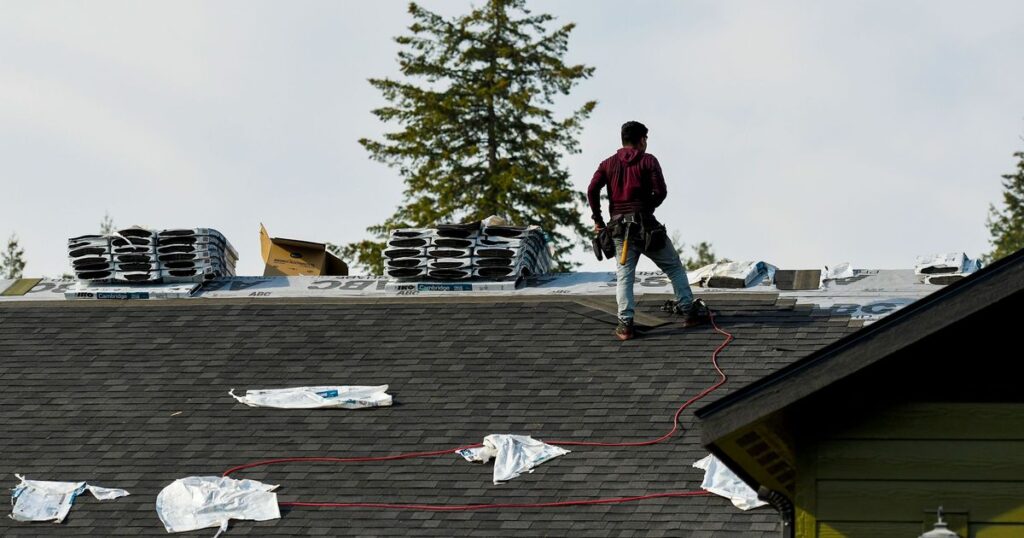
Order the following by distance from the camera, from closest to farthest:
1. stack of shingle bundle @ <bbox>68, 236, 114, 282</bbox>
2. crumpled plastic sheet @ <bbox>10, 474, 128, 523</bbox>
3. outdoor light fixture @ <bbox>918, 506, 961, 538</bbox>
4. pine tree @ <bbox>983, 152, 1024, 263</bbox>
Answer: outdoor light fixture @ <bbox>918, 506, 961, 538</bbox> → crumpled plastic sheet @ <bbox>10, 474, 128, 523</bbox> → stack of shingle bundle @ <bbox>68, 236, 114, 282</bbox> → pine tree @ <bbox>983, 152, 1024, 263</bbox>

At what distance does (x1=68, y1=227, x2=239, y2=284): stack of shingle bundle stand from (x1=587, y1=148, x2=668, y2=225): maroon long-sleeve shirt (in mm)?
4943

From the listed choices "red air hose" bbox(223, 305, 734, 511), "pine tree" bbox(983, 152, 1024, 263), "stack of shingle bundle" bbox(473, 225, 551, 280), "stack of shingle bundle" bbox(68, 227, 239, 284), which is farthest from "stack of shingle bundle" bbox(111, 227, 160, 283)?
"pine tree" bbox(983, 152, 1024, 263)

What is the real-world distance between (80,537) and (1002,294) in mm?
6922

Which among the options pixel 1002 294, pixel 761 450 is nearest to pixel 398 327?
pixel 761 450

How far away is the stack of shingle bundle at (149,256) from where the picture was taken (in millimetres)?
17094

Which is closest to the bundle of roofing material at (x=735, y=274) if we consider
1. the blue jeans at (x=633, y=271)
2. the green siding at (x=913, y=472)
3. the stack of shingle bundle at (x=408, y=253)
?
the blue jeans at (x=633, y=271)

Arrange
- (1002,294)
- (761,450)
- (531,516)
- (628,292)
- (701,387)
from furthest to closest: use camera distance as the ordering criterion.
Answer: (628,292) → (701,387) → (531,516) → (761,450) → (1002,294)

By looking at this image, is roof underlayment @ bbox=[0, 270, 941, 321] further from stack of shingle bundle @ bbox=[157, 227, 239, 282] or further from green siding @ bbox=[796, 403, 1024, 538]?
green siding @ bbox=[796, 403, 1024, 538]

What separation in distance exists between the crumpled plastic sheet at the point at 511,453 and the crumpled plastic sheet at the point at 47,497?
109 inches

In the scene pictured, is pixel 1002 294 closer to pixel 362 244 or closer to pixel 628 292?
pixel 628 292

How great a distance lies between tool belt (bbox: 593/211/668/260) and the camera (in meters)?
14.4

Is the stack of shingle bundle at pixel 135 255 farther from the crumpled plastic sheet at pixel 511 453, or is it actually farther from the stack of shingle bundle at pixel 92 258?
the crumpled plastic sheet at pixel 511 453

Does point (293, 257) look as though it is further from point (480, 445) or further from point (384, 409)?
point (480, 445)

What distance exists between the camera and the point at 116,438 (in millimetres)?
13297
